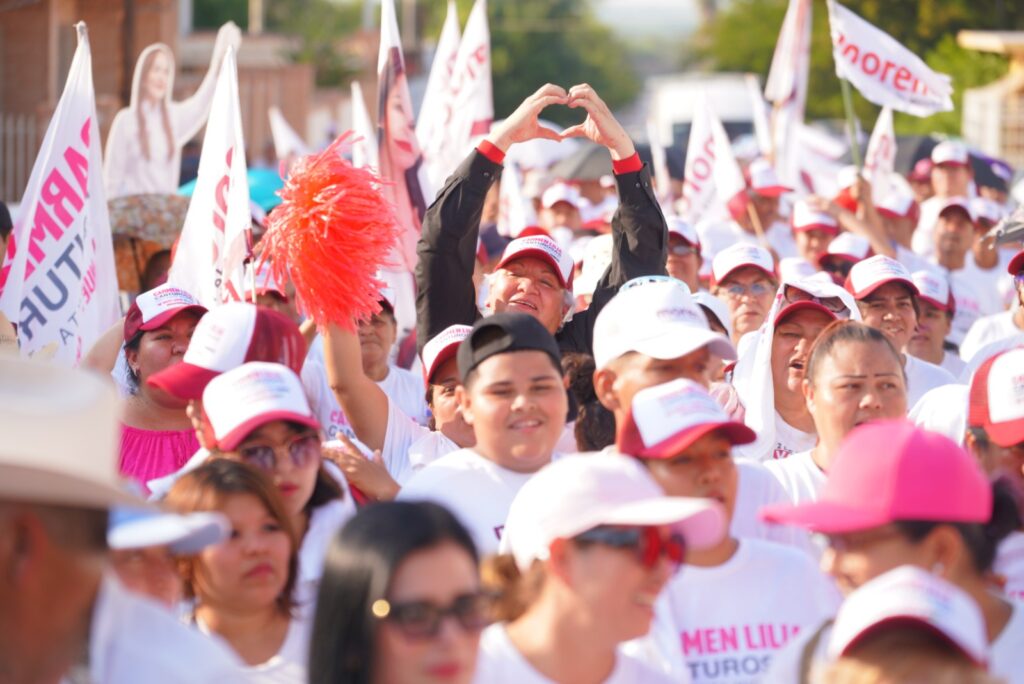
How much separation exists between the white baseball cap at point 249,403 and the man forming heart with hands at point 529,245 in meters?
1.90

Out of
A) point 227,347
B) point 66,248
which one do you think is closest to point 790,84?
point 66,248

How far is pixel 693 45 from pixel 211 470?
79725 mm

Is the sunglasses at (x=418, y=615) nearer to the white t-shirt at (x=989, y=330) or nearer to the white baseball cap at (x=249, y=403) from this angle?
the white baseball cap at (x=249, y=403)

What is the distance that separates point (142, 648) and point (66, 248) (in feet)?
16.3

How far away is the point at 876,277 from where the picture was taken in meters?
7.82

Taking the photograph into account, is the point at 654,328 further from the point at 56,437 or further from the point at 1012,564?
the point at 56,437

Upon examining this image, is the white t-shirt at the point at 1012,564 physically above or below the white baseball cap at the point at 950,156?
below

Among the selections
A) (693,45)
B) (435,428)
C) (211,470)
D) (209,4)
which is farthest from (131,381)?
(693,45)

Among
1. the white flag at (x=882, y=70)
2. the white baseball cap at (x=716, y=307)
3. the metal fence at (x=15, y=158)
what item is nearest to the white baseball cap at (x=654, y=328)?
the white baseball cap at (x=716, y=307)

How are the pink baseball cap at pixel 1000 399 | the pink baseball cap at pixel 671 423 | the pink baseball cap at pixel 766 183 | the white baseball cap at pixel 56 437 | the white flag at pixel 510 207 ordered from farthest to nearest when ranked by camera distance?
1. the white flag at pixel 510 207
2. the pink baseball cap at pixel 766 183
3. the pink baseball cap at pixel 1000 399
4. the pink baseball cap at pixel 671 423
5. the white baseball cap at pixel 56 437

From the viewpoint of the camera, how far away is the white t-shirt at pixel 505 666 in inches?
139

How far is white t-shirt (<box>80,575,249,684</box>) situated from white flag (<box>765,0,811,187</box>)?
11.5 metres

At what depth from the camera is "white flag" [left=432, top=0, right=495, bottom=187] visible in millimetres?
11117

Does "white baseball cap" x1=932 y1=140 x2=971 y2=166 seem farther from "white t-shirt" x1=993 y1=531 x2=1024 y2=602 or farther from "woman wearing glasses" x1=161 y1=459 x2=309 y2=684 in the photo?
"woman wearing glasses" x1=161 y1=459 x2=309 y2=684
